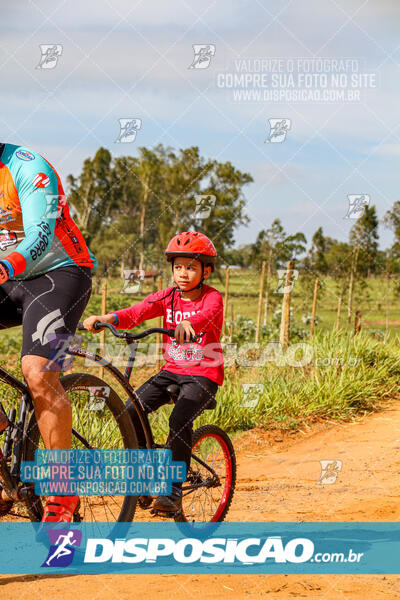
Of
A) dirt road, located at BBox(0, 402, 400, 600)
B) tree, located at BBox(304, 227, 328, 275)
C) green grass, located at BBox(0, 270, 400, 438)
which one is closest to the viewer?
dirt road, located at BBox(0, 402, 400, 600)

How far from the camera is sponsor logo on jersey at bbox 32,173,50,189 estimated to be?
325 cm

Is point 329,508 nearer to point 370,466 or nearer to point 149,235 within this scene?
point 370,466

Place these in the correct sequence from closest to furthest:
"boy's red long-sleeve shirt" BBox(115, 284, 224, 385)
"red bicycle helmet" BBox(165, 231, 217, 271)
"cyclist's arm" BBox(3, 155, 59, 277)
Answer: "cyclist's arm" BBox(3, 155, 59, 277)
"boy's red long-sleeve shirt" BBox(115, 284, 224, 385)
"red bicycle helmet" BBox(165, 231, 217, 271)

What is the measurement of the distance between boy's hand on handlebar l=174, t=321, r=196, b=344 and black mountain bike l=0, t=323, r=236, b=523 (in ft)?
0.42

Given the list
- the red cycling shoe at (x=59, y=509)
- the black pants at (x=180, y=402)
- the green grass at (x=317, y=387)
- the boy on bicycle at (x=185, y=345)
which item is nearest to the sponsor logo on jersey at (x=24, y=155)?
the boy on bicycle at (x=185, y=345)

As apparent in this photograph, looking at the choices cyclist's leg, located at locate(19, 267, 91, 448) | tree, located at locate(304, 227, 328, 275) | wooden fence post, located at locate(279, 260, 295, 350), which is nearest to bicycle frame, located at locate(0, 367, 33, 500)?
cyclist's leg, located at locate(19, 267, 91, 448)

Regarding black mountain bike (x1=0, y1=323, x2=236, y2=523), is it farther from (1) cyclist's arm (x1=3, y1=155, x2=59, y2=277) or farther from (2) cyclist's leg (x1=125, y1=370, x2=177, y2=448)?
(1) cyclist's arm (x1=3, y1=155, x2=59, y2=277)

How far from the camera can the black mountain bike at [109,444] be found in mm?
3393

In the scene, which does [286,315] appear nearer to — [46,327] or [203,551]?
[203,551]

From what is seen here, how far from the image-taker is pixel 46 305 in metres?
3.29

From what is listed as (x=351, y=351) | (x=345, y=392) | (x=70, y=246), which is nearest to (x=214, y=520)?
(x=70, y=246)

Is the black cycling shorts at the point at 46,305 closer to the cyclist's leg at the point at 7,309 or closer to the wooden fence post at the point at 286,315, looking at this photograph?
the cyclist's leg at the point at 7,309

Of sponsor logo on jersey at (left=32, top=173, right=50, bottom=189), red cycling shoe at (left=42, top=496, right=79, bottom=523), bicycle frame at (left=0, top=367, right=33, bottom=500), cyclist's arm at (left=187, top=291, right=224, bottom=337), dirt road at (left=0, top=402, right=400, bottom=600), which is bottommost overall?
dirt road at (left=0, top=402, right=400, bottom=600)

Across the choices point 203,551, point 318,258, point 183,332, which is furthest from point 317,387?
point 318,258
